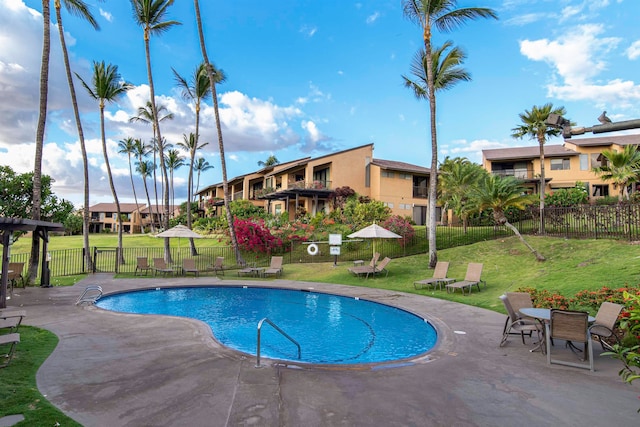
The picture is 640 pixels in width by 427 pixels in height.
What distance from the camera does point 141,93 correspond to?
109 ft

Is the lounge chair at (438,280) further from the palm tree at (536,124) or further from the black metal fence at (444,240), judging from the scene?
the palm tree at (536,124)

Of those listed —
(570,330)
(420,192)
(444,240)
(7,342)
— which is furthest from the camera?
(420,192)

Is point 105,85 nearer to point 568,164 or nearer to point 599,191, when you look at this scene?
point 568,164

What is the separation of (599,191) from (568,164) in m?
3.91

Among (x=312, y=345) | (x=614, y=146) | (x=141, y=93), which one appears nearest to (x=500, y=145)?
(x=614, y=146)

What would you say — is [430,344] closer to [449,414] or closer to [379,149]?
[449,414]

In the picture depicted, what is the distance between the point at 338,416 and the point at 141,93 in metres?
36.6

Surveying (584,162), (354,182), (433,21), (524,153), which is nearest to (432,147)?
(433,21)

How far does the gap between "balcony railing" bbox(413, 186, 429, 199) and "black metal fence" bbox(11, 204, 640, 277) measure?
371 inches

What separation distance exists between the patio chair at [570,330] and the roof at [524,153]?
121ft

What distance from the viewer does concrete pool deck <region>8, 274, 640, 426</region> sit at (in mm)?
4039

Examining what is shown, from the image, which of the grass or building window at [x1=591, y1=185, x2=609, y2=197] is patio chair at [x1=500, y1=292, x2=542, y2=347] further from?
building window at [x1=591, y1=185, x2=609, y2=197]

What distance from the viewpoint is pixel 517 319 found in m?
7.12

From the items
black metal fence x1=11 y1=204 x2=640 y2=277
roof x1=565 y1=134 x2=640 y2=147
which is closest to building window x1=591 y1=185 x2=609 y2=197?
roof x1=565 y1=134 x2=640 y2=147
